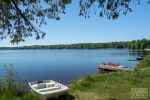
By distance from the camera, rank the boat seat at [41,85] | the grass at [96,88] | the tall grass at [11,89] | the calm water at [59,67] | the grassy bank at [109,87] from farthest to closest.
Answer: the calm water at [59,67]
the boat seat at [41,85]
the grassy bank at [109,87]
the grass at [96,88]
the tall grass at [11,89]

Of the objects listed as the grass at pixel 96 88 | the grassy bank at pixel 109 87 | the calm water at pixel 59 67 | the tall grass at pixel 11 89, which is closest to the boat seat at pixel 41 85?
the grassy bank at pixel 109 87

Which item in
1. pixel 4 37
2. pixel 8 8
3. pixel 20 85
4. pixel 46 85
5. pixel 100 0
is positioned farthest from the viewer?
pixel 46 85

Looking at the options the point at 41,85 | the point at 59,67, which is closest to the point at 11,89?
the point at 41,85

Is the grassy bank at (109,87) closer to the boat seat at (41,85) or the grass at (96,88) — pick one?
the grass at (96,88)

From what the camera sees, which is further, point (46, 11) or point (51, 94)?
point (51, 94)

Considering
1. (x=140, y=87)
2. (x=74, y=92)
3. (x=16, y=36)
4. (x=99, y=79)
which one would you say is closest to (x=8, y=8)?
(x=16, y=36)

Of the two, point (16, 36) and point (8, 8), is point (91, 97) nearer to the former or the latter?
point (16, 36)

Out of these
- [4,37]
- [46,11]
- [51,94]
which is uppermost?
[46,11]

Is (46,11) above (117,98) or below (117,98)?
above

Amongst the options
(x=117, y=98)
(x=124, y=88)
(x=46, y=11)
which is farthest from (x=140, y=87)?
(x=46, y=11)

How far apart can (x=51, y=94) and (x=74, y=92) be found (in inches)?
43.8

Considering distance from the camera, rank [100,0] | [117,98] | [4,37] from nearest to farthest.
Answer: [100,0] → [4,37] → [117,98]

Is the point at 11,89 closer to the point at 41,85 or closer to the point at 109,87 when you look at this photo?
the point at 41,85

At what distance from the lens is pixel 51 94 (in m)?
13.5
